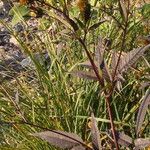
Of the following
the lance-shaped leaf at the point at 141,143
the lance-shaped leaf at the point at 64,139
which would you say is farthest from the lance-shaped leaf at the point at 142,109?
the lance-shaped leaf at the point at 64,139

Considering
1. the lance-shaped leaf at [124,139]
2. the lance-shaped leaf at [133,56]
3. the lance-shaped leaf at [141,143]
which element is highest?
the lance-shaped leaf at [133,56]

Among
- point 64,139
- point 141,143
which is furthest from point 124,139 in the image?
point 64,139

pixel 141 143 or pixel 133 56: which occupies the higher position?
pixel 133 56

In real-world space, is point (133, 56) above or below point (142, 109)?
above

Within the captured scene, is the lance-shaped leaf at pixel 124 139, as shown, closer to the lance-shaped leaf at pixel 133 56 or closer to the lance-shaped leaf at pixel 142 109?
the lance-shaped leaf at pixel 142 109

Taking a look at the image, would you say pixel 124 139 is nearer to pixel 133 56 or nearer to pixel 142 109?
pixel 142 109

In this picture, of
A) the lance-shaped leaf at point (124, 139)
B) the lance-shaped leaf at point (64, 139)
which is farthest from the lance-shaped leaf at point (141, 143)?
the lance-shaped leaf at point (64, 139)

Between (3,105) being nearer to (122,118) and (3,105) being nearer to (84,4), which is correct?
(122,118)

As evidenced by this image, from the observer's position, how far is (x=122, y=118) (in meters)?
1.89

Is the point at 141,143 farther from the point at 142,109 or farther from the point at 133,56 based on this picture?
the point at 133,56

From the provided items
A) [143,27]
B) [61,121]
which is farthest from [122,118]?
[143,27]

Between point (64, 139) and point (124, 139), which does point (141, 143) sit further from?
point (64, 139)

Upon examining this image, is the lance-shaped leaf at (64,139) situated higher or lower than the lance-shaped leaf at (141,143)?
higher

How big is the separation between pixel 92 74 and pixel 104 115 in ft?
3.34
